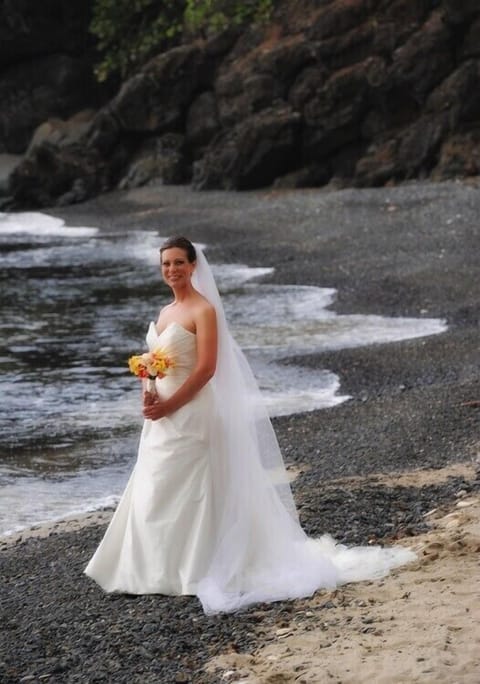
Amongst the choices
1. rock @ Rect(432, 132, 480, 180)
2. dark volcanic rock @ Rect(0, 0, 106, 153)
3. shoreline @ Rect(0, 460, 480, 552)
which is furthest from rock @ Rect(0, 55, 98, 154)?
shoreline @ Rect(0, 460, 480, 552)

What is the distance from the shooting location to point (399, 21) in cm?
3625

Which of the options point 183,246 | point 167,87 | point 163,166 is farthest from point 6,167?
point 183,246

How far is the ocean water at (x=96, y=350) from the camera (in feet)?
36.5

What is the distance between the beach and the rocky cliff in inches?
677

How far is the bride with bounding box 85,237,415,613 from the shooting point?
21.8 feet

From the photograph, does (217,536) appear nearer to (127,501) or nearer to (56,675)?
(127,501)

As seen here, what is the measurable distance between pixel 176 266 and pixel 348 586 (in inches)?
71.8

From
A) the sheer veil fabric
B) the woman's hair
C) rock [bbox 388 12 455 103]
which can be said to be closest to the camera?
the sheer veil fabric

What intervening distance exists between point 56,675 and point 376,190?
26887 millimetres

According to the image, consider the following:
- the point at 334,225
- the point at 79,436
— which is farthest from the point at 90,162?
the point at 79,436

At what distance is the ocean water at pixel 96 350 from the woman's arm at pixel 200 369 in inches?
124

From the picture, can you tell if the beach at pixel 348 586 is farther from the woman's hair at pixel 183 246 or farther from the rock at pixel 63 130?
the rock at pixel 63 130

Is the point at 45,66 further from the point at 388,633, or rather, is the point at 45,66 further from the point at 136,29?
the point at 388,633

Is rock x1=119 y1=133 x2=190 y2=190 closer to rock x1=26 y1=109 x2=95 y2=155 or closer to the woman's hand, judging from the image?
rock x1=26 y1=109 x2=95 y2=155
